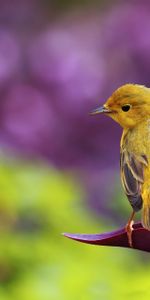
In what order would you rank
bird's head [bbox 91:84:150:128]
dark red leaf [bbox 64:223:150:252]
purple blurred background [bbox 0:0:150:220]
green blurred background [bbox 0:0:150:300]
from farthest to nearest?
purple blurred background [bbox 0:0:150:220] → green blurred background [bbox 0:0:150:300] → bird's head [bbox 91:84:150:128] → dark red leaf [bbox 64:223:150:252]

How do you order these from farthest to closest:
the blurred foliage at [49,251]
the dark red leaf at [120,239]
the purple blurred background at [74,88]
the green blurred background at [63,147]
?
the purple blurred background at [74,88], the green blurred background at [63,147], the blurred foliage at [49,251], the dark red leaf at [120,239]

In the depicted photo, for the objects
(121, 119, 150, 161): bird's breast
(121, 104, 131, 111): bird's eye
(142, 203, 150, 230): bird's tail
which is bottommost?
(142, 203, 150, 230): bird's tail

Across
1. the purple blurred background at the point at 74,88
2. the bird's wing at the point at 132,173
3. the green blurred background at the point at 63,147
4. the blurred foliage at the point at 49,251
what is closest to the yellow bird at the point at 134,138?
the bird's wing at the point at 132,173

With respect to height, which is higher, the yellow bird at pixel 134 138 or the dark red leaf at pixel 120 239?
the yellow bird at pixel 134 138

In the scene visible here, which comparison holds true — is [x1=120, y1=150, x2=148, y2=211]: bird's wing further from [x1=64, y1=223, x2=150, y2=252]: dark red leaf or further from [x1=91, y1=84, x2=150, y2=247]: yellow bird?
[x1=64, y1=223, x2=150, y2=252]: dark red leaf

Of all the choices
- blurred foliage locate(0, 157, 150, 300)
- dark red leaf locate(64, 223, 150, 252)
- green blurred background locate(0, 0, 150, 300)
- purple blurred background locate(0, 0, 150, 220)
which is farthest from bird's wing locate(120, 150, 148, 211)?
purple blurred background locate(0, 0, 150, 220)

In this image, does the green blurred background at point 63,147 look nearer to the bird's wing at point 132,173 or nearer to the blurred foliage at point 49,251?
the blurred foliage at point 49,251

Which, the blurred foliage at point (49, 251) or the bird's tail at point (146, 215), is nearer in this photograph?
the bird's tail at point (146, 215)
